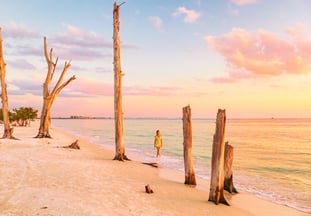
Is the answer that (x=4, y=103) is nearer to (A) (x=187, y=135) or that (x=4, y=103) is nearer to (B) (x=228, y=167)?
(A) (x=187, y=135)

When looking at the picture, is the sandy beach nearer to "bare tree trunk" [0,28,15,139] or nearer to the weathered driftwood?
the weathered driftwood

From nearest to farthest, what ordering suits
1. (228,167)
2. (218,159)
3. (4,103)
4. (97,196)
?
(97,196) → (218,159) → (228,167) → (4,103)

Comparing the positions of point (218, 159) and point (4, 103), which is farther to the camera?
point (4, 103)

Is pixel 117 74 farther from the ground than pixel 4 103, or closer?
farther from the ground

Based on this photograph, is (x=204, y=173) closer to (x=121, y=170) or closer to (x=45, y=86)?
(x=121, y=170)

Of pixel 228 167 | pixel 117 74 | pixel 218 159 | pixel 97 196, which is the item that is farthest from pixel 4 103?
pixel 218 159

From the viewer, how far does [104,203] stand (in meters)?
7.47

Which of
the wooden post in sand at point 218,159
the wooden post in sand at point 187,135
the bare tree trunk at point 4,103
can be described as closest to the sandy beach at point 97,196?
the wooden post in sand at point 218,159

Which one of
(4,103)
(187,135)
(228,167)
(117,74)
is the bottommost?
(228,167)

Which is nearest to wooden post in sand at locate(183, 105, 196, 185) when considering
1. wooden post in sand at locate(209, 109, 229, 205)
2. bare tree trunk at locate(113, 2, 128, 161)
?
wooden post in sand at locate(209, 109, 229, 205)

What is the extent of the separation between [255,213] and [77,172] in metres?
6.26

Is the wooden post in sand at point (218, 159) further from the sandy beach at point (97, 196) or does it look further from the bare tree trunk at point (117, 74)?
the bare tree trunk at point (117, 74)

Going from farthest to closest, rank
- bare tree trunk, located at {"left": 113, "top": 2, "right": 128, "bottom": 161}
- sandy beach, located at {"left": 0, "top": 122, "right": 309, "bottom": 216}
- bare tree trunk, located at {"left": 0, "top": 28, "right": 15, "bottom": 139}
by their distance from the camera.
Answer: bare tree trunk, located at {"left": 0, "top": 28, "right": 15, "bottom": 139}, bare tree trunk, located at {"left": 113, "top": 2, "right": 128, "bottom": 161}, sandy beach, located at {"left": 0, "top": 122, "right": 309, "bottom": 216}

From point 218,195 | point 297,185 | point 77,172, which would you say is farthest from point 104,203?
point 297,185
